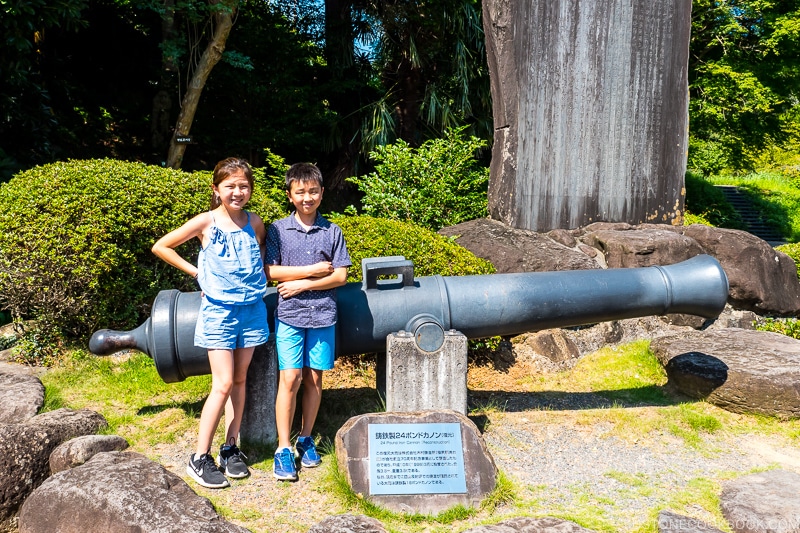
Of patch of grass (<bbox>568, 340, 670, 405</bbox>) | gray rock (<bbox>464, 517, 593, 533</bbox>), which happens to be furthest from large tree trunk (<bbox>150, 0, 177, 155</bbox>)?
gray rock (<bbox>464, 517, 593, 533</bbox>)

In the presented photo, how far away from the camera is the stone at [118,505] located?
3029 mm

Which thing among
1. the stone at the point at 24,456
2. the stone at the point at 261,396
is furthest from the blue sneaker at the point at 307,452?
the stone at the point at 24,456

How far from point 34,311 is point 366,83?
8606mm

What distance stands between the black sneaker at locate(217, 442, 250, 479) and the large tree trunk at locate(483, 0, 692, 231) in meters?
4.41

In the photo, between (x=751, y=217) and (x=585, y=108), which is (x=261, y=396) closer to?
(x=585, y=108)

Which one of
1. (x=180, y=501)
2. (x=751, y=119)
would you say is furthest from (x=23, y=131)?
(x=751, y=119)

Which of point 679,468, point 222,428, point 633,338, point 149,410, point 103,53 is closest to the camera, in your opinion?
point 679,468

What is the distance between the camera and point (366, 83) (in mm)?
12906

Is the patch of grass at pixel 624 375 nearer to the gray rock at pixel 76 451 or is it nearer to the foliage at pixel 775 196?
the gray rock at pixel 76 451

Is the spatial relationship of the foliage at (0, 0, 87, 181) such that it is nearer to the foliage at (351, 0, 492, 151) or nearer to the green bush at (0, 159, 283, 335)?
the green bush at (0, 159, 283, 335)

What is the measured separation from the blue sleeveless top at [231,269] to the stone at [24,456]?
1.39 meters

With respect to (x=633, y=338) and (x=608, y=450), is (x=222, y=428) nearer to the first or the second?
(x=608, y=450)

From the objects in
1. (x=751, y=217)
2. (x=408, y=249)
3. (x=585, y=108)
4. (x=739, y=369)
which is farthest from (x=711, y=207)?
(x=408, y=249)

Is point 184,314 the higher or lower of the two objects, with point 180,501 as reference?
higher
